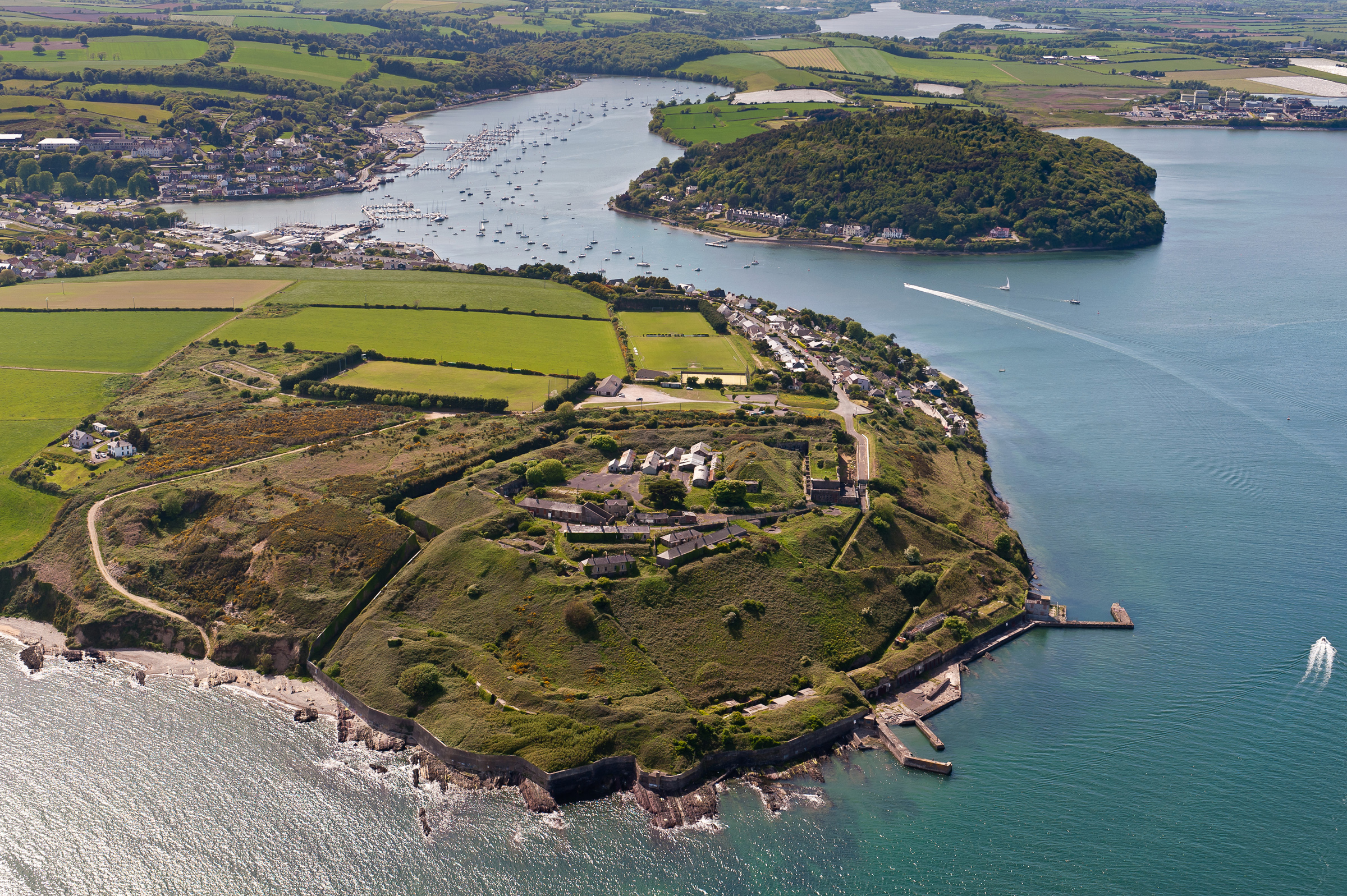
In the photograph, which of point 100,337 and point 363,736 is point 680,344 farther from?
point 363,736

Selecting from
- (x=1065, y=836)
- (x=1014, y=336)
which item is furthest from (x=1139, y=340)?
(x=1065, y=836)

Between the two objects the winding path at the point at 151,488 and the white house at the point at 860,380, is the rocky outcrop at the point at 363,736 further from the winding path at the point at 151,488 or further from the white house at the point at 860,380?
the white house at the point at 860,380

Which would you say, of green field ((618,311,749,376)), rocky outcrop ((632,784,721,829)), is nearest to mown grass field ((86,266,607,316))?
green field ((618,311,749,376))

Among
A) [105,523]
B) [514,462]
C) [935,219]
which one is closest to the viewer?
[105,523]

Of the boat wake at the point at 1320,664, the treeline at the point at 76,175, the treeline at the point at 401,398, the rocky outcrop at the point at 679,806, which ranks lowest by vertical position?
the rocky outcrop at the point at 679,806

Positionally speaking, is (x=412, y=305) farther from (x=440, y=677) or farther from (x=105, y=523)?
(x=440, y=677)

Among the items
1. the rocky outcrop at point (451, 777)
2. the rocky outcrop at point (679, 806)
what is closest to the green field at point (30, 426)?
the rocky outcrop at point (451, 777)
